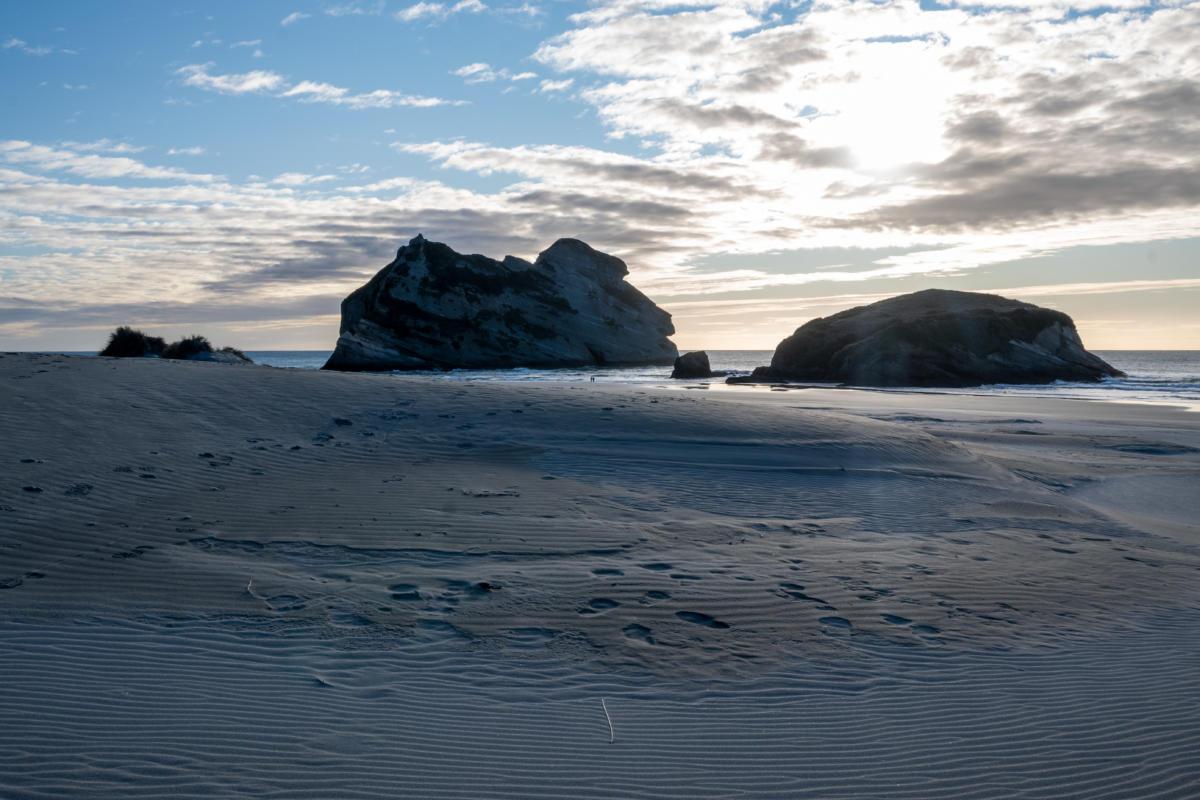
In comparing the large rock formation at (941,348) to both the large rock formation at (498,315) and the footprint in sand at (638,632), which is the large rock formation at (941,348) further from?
the footprint in sand at (638,632)

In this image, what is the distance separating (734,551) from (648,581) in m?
1.37

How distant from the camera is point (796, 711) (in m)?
4.72

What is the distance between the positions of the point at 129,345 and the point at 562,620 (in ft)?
94.0

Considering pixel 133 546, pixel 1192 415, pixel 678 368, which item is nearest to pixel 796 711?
pixel 133 546

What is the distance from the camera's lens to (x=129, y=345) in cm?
2916

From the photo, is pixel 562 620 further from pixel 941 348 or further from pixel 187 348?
pixel 941 348

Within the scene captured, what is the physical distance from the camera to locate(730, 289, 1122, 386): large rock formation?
41.1 meters

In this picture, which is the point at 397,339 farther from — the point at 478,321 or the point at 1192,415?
the point at 1192,415

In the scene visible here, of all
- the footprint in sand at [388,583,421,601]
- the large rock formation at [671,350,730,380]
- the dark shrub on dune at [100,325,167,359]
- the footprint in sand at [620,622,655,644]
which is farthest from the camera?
the large rock formation at [671,350,730,380]

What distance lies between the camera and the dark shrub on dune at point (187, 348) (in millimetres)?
29472

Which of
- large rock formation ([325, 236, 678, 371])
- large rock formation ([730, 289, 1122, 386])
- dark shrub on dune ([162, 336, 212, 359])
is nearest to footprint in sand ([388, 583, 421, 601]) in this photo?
dark shrub on dune ([162, 336, 212, 359])

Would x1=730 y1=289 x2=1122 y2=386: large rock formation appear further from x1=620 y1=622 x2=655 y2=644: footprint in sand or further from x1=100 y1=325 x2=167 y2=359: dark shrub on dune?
x1=620 y1=622 x2=655 y2=644: footprint in sand

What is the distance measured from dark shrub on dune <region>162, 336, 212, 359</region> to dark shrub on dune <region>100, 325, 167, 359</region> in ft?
→ 1.36

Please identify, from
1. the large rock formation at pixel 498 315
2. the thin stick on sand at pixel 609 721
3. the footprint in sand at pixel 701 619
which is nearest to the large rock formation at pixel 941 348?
the large rock formation at pixel 498 315
